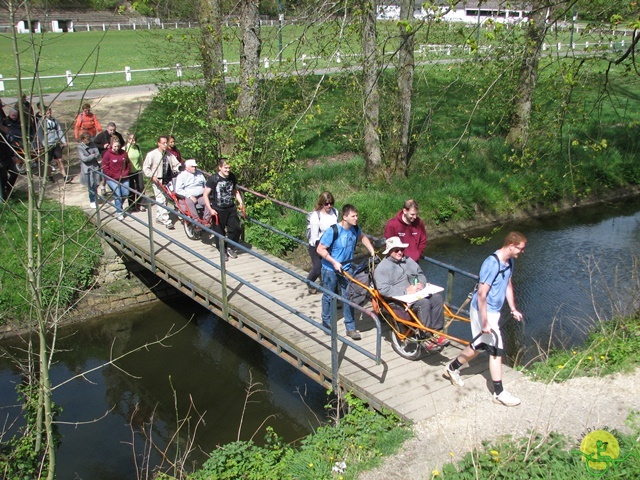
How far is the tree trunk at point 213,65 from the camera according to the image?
1442cm

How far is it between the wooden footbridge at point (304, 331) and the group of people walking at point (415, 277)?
0.82ft

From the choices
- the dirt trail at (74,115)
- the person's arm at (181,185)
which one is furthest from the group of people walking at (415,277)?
the dirt trail at (74,115)

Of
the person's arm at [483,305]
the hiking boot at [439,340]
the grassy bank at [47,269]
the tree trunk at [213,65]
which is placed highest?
the tree trunk at [213,65]

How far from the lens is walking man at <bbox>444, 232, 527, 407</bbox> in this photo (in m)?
6.60

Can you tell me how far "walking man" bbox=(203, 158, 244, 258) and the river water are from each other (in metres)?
1.91

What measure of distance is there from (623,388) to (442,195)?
10809 millimetres

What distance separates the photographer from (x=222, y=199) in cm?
1082

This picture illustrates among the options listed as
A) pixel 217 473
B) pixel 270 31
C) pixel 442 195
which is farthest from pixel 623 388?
pixel 442 195

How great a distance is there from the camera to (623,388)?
7.07 m

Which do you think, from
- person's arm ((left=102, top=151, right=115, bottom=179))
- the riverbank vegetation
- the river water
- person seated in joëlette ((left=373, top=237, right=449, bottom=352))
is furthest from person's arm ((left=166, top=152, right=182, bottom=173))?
person seated in joëlette ((left=373, top=237, right=449, bottom=352))

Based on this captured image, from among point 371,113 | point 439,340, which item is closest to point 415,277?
point 439,340

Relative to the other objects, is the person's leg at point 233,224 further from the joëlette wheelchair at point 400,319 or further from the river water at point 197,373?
the joëlette wheelchair at point 400,319

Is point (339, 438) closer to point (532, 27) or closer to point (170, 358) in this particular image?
point (170, 358)

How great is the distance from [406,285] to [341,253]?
970 millimetres
